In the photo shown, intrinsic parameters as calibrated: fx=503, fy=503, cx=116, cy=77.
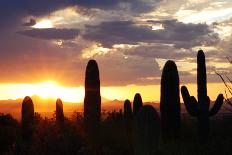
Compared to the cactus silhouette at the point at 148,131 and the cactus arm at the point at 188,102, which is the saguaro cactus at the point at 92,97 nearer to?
the cactus arm at the point at 188,102

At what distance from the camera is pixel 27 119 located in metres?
31.0

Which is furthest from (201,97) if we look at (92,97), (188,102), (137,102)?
(137,102)

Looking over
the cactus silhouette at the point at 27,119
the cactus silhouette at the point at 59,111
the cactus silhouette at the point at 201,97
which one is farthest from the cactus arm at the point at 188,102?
the cactus silhouette at the point at 59,111

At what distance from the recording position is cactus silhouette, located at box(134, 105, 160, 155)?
509 inches

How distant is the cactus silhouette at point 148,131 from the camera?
42.4 ft

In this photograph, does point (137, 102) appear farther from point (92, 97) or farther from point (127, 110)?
point (92, 97)

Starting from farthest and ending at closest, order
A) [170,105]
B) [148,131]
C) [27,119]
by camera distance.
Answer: [27,119] < [170,105] < [148,131]

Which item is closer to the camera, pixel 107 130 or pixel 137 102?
pixel 107 130

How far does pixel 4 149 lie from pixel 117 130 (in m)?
6.33

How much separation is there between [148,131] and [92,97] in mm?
13677

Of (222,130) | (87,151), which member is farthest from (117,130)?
(87,151)

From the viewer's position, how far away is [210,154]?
52.9 ft

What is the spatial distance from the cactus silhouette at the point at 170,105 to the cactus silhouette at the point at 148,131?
1166 centimetres

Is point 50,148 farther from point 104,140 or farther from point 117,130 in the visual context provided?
point 117,130
